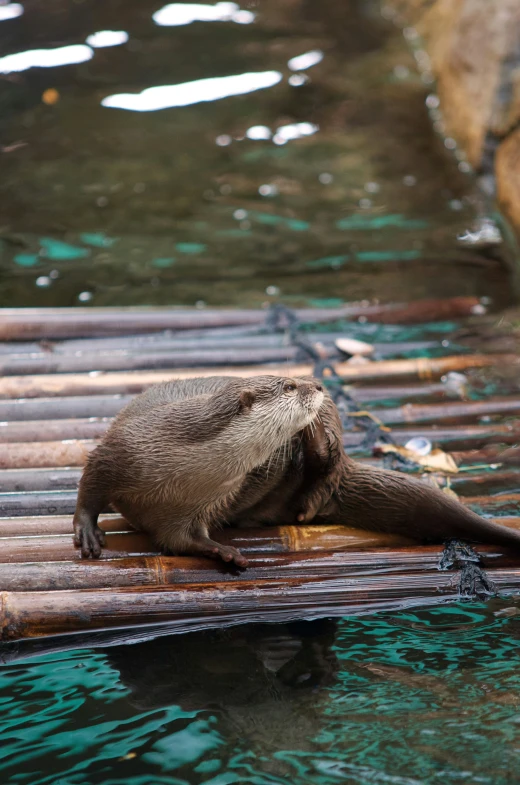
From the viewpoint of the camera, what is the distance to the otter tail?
273cm

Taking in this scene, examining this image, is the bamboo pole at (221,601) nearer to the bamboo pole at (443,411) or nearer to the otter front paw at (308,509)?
the otter front paw at (308,509)

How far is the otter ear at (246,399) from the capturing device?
A: 8.04 feet

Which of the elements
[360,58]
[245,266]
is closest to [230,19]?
[360,58]

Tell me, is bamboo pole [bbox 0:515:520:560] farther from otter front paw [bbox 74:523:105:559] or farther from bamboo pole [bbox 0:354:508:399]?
bamboo pole [bbox 0:354:508:399]

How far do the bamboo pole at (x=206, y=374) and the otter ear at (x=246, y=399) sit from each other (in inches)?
43.4

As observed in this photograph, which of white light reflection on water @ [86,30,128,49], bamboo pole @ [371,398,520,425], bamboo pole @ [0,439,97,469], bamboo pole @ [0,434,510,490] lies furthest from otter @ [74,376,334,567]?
white light reflection on water @ [86,30,128,49]

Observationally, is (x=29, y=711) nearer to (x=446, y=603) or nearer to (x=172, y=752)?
(x=172, y=752)

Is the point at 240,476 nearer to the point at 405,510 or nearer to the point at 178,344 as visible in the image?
the point at 405,510

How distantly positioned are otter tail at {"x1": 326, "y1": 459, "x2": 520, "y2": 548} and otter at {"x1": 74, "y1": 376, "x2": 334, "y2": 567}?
0.84 ft

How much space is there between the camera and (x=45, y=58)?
7355 mm

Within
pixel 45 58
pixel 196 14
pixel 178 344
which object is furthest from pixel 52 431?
pixel 196 14

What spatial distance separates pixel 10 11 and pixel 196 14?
1471mm

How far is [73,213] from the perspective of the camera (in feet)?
20.5

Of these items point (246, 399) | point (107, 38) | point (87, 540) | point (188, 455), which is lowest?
point (87, 540)
